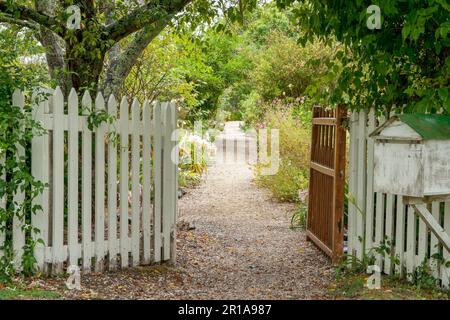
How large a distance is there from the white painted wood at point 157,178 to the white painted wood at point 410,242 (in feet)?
8.08

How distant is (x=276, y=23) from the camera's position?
25.5 metres

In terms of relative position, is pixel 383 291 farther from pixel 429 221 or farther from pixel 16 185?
pixel 16 185

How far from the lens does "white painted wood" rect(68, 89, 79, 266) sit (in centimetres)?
476

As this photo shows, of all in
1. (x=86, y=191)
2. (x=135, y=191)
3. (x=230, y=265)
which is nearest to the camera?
(x=86, y=191)

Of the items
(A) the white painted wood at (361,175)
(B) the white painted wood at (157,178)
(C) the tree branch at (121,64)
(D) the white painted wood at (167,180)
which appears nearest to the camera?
(A) the white painted wood at (361,175)

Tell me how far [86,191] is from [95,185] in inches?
5.0

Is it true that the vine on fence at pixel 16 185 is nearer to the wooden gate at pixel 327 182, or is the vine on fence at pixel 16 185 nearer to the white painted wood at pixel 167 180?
the white painted wood at pixel 167 180

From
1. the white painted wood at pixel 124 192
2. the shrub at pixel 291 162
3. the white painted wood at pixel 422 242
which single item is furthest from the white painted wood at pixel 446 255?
the shrub at pixel 291 162

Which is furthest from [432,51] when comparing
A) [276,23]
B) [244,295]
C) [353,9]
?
[276,23]

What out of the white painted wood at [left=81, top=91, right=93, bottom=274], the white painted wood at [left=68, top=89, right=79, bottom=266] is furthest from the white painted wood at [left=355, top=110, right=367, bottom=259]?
the white painted wood at [left=68, top=89, right=79, bottom=266]

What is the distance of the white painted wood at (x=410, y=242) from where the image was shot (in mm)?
4637

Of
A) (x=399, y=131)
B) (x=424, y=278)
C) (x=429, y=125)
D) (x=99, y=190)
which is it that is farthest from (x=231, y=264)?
(x=429, y=125)

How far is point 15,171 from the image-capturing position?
4.48m

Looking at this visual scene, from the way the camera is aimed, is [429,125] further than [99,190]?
No
